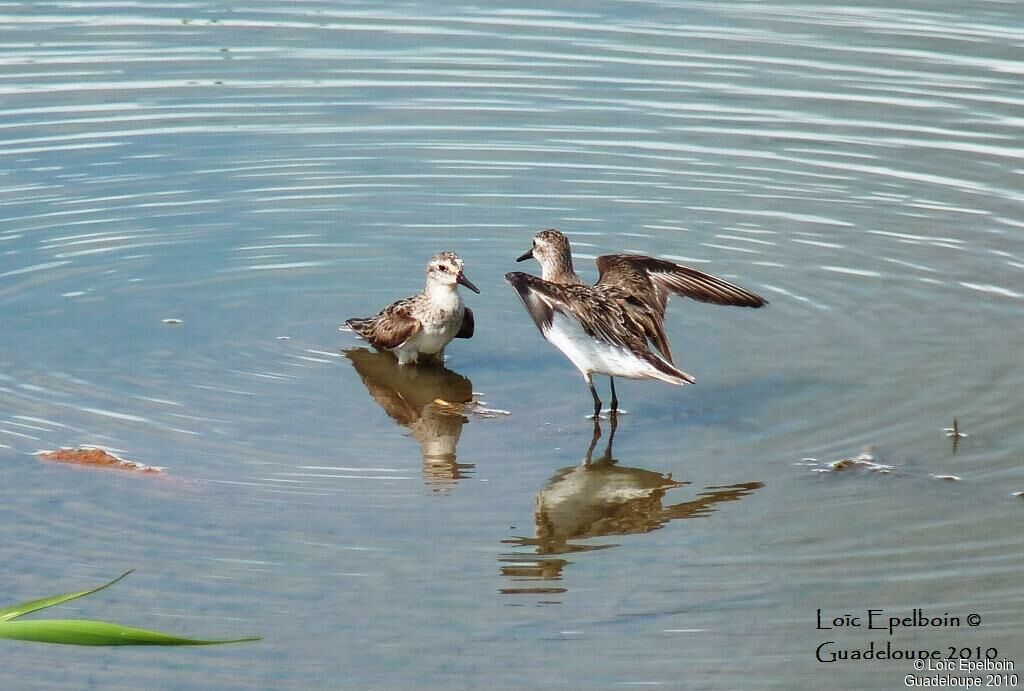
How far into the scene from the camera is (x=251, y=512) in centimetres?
793

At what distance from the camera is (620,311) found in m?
9.66

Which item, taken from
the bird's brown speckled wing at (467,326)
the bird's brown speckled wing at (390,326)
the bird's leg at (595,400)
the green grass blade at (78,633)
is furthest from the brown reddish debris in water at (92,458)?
the green grass blade at (78,633)

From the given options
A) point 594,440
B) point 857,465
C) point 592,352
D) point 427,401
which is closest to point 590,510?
point 594,440

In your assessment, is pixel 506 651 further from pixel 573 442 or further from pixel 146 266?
pixel 146 266

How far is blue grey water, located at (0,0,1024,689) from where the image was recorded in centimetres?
689

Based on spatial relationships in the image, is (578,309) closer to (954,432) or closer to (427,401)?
(427,401)

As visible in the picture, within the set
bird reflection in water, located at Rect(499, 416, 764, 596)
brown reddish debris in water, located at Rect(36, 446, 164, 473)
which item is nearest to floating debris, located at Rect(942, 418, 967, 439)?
bird reflection in water, located at Rect(499, 416, 764, 596)

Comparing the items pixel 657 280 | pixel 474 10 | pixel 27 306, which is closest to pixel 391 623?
pixel 657 280

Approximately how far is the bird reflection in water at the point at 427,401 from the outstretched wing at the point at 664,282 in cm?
129

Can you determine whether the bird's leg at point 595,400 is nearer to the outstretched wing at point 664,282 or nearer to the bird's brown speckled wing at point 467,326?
the outstretched wing at point 664,282

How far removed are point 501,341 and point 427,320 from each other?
79 cm

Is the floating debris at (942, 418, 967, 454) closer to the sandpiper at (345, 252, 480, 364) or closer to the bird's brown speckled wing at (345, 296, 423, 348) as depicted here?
the sandpiper at (345, 252, 480, 364)

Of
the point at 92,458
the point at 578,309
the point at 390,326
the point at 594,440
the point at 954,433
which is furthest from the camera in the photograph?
the point at 390,326

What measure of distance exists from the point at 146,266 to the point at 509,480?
15.5 feet
